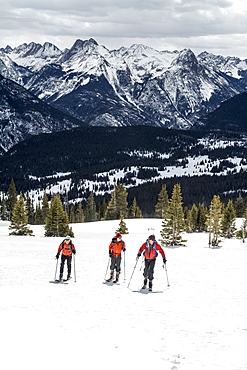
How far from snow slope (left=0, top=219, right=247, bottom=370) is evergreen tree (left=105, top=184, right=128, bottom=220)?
72954 millimetres

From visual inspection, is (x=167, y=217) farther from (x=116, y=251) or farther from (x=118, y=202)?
(x=118, y=202)

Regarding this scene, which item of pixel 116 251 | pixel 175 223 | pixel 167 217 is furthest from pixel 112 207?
pixel 116 251

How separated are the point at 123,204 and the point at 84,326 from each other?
90.6 m

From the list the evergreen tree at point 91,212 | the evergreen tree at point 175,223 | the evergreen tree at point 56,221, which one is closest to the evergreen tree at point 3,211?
the evergreen tree at point 91,212

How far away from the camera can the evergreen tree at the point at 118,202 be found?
100m

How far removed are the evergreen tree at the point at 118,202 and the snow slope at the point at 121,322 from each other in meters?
73.0

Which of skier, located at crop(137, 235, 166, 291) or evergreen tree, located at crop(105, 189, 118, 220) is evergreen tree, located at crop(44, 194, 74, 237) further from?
skier, located at crop(137, 235, 166, 291)

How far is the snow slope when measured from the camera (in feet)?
35.6

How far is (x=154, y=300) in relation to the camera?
18.6 metres

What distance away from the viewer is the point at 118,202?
104 m

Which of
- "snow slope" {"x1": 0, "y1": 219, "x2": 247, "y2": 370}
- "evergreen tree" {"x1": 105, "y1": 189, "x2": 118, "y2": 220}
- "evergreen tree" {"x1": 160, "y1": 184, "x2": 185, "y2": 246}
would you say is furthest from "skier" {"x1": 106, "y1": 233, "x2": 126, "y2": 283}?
"evergreen tree" {"x1": 105, "y1": 189, "x2": 118, "y2": 220}

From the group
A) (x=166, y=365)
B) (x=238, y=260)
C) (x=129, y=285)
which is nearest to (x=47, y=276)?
(x=129, y=285)

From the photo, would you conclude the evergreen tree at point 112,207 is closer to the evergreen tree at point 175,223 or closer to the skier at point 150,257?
the evergreen tree at point 175,223

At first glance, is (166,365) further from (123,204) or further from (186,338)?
(123,204)
